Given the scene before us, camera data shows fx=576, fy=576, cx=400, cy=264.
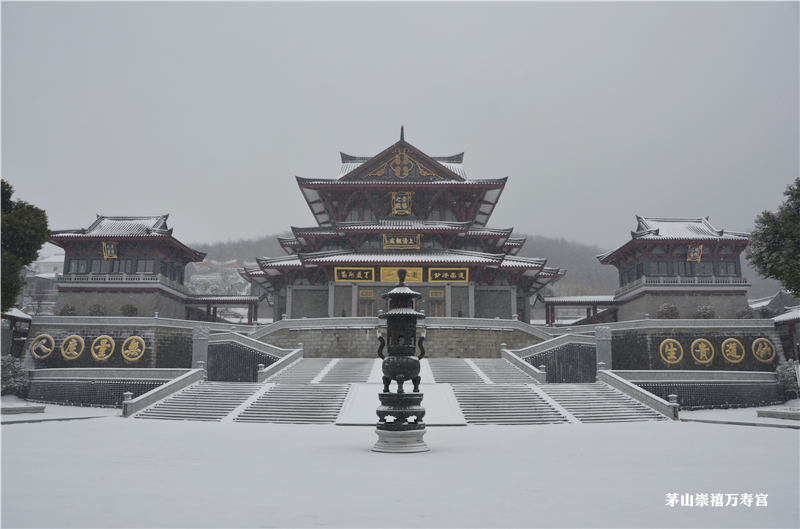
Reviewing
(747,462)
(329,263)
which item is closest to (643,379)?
(747,462)

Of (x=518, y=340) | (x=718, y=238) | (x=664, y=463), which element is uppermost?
(x=718, y=238)

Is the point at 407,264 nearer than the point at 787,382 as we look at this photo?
No

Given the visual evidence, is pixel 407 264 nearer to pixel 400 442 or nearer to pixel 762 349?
pixel 762 349

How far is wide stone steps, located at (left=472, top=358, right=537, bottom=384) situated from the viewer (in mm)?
27594

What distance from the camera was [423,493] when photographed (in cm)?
881

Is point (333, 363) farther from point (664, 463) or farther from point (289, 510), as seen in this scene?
point (289, 510)

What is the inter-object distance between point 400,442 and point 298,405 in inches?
398

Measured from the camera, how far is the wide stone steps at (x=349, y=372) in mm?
27469

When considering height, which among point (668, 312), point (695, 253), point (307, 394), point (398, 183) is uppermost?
point (398, 183)

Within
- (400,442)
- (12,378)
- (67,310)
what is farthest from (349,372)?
(67,310)

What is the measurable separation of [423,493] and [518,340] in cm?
2942

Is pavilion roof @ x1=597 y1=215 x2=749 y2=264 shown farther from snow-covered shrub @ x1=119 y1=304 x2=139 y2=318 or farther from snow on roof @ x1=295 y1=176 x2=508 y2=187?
snow-covered shrub @ x1=119 y1=304 x2=139 y2=318

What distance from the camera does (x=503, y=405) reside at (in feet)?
75.3

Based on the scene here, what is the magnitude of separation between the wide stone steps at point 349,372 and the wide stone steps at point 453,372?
342cm
